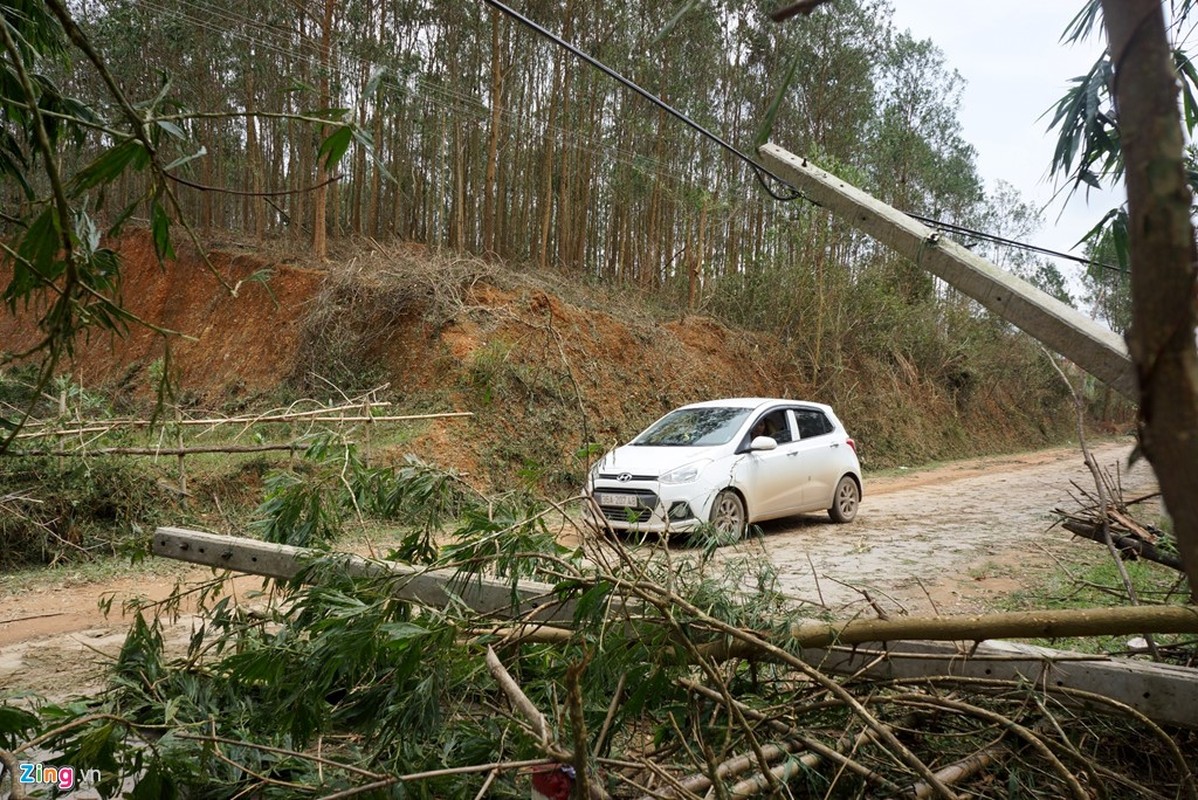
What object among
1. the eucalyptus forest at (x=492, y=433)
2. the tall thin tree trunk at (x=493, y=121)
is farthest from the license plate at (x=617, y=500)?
the tall thin tree trunk at (x=493, y=121)

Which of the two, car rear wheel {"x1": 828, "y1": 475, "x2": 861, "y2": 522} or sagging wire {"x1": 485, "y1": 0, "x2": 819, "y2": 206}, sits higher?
sagging wire {"x1": 485, "y1": 0, "x2": 819, "y2": 206}

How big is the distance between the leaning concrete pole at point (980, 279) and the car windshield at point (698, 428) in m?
5.87

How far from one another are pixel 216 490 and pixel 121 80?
59.5ft

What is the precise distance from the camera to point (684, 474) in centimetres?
1038

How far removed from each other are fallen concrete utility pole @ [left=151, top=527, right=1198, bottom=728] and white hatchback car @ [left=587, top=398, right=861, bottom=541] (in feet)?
19.3

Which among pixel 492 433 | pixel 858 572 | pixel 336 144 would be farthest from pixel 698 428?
pixel 336 144

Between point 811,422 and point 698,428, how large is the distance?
1862 millimetres

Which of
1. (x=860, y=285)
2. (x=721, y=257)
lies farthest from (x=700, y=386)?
(x=721, y=257)

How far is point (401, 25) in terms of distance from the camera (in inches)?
1026

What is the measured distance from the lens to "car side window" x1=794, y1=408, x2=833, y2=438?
12262mm

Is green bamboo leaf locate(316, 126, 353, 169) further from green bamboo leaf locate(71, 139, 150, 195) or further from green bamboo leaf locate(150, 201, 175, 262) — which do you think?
green bamboo leaf locate(150, 201, 175, 262)

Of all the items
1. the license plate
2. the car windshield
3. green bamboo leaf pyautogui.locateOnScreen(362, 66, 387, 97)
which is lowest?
the license plate

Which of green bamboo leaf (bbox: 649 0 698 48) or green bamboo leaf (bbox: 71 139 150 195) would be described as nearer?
green bamboo leaf (bbox: 649 0 698 48)

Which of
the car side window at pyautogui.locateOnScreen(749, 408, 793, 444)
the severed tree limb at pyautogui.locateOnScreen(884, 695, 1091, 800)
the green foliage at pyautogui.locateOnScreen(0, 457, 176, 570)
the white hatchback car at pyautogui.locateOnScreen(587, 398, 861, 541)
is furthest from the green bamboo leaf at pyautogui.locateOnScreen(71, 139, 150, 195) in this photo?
the car side window at pyautogui.locateOnScreen(749, 408, 793, 444)
